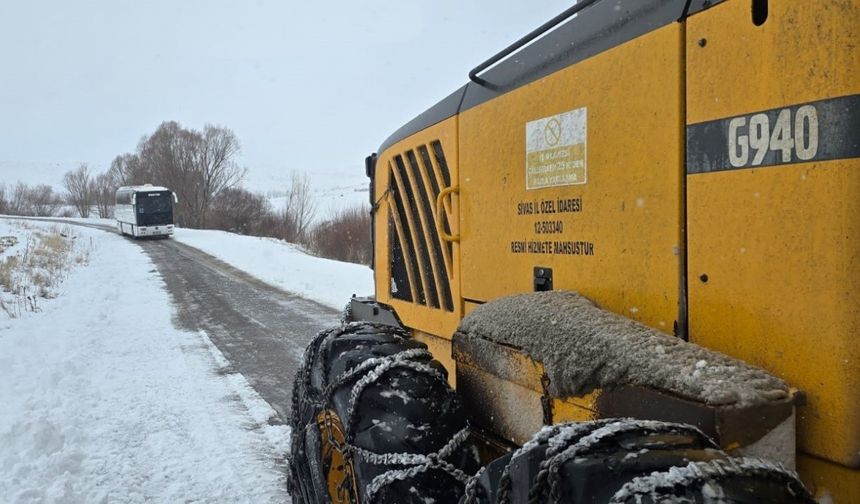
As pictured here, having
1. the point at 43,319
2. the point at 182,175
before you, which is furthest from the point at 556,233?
the point at 182,175

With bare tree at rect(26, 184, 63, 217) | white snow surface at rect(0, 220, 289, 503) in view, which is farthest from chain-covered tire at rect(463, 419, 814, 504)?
bare tree at rect(26, 184, 63, 217)

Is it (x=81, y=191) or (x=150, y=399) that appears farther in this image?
(x=81, y=191)

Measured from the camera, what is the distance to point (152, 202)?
35969 millimetres

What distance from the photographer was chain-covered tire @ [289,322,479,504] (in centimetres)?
223

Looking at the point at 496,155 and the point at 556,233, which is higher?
the point at 496,155

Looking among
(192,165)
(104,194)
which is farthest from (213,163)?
(104,194)

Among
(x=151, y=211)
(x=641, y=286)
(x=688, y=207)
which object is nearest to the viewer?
(x=688, y=207)

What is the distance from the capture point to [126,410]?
5.71 meters

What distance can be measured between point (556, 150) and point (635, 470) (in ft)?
4.46

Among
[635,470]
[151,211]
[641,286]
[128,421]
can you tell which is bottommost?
[128,421]

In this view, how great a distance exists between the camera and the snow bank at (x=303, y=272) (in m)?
13.6

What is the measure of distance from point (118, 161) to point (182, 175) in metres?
22.6

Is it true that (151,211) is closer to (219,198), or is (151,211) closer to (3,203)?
(219,198)

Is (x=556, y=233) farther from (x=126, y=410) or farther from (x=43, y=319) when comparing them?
(x=43, y=319)
